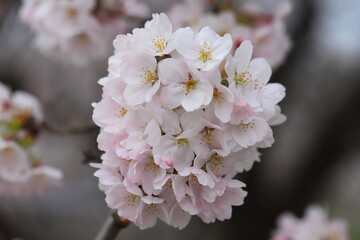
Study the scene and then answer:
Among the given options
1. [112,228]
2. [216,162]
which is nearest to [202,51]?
[216,162]

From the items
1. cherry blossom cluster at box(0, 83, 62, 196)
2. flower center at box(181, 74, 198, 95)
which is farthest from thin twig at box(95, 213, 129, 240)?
cherry blossom cluster at box(0, 83, 62, 196)

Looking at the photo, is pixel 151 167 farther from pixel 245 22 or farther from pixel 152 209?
pixel 245 22

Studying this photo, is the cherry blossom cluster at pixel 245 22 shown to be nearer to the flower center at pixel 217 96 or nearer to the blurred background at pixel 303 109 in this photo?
the flower center at pixel 217 96

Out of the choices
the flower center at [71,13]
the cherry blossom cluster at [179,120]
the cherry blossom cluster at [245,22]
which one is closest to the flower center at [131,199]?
the cherry blossom cluster at [179,120]

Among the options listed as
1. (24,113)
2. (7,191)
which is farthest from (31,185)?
(24,113)

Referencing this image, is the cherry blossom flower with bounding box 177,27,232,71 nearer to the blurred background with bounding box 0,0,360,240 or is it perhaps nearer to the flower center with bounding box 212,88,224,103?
the flower center with bounding box 212,88,224,103
